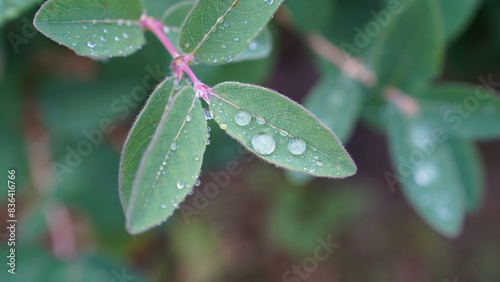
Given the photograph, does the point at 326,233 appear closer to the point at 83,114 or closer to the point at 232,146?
the point at 232,146

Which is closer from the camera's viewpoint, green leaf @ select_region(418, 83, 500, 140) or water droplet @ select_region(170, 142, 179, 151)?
water droplet @ select_region(170, 142, 179, 151)

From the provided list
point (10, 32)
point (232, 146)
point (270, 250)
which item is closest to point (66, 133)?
point (10, 32)

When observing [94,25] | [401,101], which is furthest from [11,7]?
[401,101]

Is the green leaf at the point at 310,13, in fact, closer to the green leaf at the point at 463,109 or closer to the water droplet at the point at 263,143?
the green leaf at the point at 463,109

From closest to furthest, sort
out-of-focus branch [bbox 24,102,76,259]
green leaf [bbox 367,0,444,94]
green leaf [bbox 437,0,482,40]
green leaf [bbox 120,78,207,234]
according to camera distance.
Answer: green leaf [bbox 120,78,207,234] < green leaf [bbox 367,0,444,94] < green leaf [bbox 437,0,482,40] < out-of-focus branch [bbox 24,102,76,259]

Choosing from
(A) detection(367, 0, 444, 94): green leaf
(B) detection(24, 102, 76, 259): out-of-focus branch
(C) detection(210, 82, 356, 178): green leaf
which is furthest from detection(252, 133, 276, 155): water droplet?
(B) detection(24, 102, 76, 259): out-of-focus branch

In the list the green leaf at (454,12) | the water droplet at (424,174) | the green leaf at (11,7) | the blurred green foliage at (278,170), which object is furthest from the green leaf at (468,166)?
the green leaf at (11,7)

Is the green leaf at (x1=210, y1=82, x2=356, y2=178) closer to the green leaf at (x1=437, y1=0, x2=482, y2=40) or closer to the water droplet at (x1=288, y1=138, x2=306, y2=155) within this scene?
the water droplet at (x1=288, y1=138, x2=306, y2=155)
